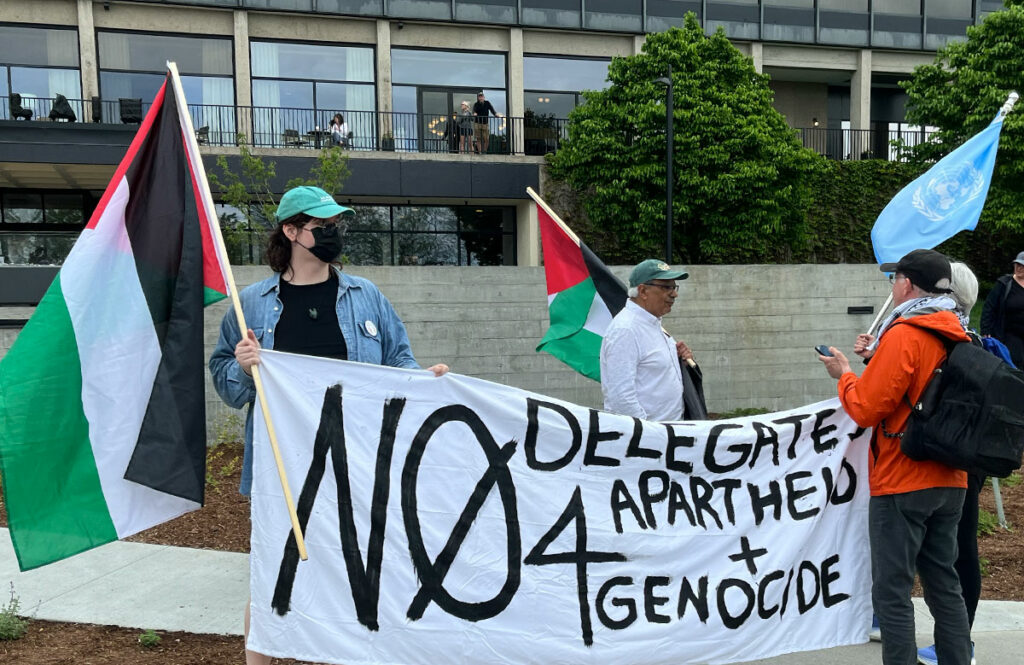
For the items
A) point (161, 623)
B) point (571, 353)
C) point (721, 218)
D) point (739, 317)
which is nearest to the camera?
point (161, 623)

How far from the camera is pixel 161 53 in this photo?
2198 cm

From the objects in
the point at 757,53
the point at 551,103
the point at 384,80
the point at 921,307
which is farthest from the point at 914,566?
the point at 757,53

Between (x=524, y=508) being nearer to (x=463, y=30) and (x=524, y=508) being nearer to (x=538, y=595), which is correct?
(x=538, y=595)

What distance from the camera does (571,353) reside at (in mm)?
5969

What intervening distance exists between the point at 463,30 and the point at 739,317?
51.1 feet

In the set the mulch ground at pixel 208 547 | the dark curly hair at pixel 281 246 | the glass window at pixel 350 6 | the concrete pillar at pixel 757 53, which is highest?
the glass window at pixel 350 6

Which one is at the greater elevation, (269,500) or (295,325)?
(295,325)

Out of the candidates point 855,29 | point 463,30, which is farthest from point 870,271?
point 855,29

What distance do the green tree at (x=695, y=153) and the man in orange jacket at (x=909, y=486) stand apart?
15.5 metres

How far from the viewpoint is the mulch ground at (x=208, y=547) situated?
3.95 meters

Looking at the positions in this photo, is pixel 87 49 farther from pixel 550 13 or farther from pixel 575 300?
pixel 575 300

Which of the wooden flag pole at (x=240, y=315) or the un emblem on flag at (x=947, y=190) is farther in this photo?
the un emblem on flag at (x=947, y=190)

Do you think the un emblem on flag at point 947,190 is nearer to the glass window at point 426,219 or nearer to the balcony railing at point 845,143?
the glass window at point 426,219

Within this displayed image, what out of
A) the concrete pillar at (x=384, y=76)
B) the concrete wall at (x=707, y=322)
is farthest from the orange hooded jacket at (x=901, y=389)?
the concrete pillar at (x=384, y=76)
